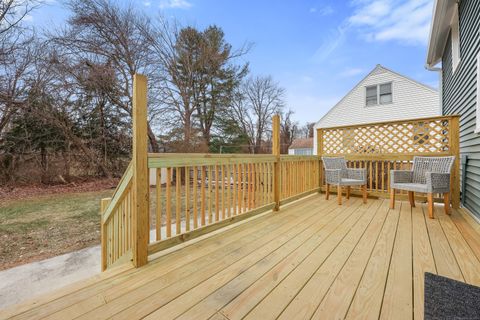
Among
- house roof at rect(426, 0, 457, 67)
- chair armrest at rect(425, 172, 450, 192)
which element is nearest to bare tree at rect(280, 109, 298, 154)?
house roof at rect(426, 0, 457, 67)

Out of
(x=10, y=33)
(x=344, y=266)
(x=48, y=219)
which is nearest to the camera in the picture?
(x=344, y=266)

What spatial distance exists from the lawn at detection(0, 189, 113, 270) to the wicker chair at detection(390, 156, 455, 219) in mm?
4641

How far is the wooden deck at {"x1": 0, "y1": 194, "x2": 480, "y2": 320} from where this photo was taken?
1156 mm

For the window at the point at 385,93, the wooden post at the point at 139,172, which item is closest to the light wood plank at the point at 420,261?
the wooden post at the point at 139,172

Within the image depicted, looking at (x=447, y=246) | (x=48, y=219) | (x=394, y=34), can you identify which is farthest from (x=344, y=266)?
(x=394, y=34)

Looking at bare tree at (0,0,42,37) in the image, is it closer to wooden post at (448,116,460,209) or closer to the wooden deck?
the wooden deck

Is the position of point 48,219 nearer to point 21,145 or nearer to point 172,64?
point 21,145

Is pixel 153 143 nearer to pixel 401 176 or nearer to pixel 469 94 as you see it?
pixel 401 176

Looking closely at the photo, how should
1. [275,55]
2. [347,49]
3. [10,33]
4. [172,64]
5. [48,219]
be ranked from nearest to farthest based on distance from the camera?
[48,219] → [10,33] → [347,49] → [172,64] → [275,55]

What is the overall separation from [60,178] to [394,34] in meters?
11.9

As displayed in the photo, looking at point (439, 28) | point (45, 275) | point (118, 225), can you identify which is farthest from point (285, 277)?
point (439, 28)

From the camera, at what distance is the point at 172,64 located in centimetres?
927

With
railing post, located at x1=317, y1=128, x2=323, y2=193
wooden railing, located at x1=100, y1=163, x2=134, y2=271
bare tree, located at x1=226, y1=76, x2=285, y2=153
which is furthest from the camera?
bare tree, located at x1=226, y1=76, x2=285, y2=153

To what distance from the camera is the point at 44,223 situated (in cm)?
371
